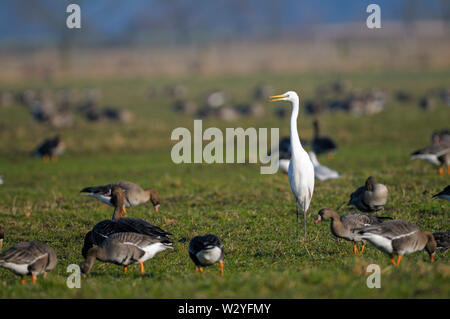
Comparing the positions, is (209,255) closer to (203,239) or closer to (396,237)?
(203,239)

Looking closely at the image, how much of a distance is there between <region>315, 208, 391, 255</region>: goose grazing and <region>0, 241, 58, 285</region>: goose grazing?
4.59m

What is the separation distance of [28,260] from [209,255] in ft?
8.86

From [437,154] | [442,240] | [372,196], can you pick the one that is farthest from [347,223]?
[437,154]

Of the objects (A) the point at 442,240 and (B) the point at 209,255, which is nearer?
(B) the point at 209,255

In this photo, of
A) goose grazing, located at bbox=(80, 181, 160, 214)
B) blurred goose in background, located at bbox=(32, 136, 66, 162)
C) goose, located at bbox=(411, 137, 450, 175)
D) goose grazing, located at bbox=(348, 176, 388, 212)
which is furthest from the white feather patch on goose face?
blurred goose in background, located at bbox=(32, 136, 66, 162)

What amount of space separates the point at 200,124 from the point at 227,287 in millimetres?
25938

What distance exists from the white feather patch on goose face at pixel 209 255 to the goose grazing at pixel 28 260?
233 centimetres

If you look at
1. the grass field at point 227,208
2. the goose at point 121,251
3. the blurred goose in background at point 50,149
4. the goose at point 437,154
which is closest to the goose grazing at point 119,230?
the goose at point 121,251

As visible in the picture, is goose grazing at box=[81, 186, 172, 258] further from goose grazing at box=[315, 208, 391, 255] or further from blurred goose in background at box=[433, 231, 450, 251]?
blurred goose in background at box=[433, 231, 450, 251]

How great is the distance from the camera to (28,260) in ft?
27.3

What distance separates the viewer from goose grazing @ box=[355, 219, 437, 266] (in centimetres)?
860

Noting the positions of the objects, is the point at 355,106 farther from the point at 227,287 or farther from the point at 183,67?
the point at 183,67

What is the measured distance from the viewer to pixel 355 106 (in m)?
35.3

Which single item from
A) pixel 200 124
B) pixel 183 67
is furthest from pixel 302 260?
pixel 183 67
